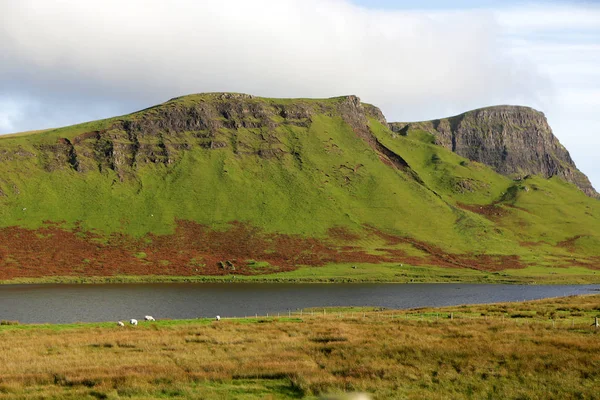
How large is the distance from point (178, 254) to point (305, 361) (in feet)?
486

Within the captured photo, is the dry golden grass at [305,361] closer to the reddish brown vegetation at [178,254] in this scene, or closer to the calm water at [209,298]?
the calm water at [209,298]

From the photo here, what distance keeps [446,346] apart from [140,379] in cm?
2015

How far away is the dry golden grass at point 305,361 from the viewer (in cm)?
2723

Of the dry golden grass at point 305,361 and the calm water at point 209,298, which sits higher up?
the dry golden grass at point 305,361

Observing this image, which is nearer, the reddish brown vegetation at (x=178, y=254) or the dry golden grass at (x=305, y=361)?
the dry golden grass at (x=305, y=361)

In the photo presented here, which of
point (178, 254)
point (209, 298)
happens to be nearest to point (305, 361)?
point (209, 298)

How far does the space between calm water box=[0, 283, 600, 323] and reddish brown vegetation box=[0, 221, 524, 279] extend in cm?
2226

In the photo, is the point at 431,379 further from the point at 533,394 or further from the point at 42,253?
the point at 42,253

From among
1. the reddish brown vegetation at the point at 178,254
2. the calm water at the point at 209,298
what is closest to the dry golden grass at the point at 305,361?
the calm water at the point at 209,298

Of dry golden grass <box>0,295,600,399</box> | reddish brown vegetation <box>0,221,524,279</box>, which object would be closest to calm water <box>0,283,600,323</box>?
reddish brown vegetation <box>0,221,524,279</box>

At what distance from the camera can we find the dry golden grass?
27.2 m

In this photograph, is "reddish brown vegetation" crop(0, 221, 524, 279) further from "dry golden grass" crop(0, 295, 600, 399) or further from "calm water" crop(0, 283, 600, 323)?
"dry golden grass" crop(0, 295, 600, 399)

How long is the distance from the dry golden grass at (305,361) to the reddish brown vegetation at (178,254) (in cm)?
11120

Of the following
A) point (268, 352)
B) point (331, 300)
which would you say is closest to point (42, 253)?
point (331, 300)
